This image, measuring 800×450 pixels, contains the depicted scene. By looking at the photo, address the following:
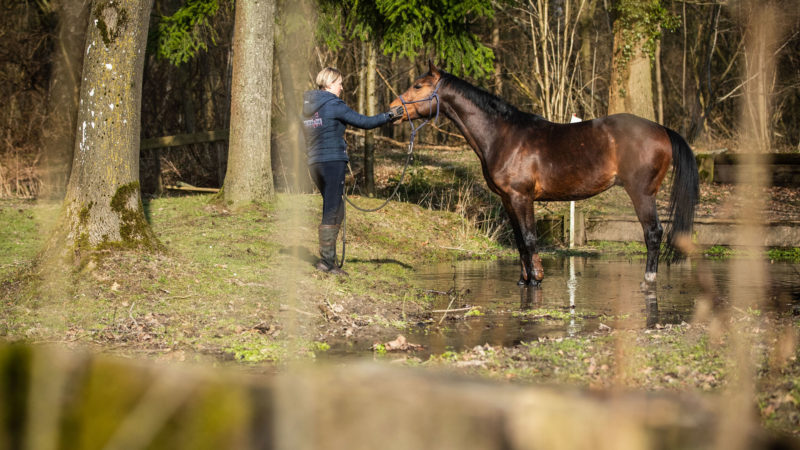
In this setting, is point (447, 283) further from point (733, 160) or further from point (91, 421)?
point (733, 160)

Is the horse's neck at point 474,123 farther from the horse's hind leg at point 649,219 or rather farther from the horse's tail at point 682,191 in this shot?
the horse's tail at point 682,191

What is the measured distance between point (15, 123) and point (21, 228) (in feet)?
25.4

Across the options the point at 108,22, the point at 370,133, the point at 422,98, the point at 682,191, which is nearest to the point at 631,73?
the point at 370,133

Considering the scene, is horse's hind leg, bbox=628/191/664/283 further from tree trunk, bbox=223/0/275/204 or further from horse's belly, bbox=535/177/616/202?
tree trunk, bbox=223/0/275/204

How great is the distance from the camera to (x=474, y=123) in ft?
32.8

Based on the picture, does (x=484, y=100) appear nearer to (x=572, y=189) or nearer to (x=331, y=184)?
(x=572, y=189)

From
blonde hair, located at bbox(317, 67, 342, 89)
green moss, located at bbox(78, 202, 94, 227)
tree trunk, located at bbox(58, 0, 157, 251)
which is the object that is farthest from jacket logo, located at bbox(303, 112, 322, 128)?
green moss, located at bbox(78, 202, 94, 227)

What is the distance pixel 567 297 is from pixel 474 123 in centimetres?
264

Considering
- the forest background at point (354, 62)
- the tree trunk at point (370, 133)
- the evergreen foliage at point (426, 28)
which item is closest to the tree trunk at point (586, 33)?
the forest background at point (354, 62)

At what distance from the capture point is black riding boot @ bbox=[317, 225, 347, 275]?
9148 millimetres

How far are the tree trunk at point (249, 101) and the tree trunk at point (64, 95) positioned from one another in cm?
737

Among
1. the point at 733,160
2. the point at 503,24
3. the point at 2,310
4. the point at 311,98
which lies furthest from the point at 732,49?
the point at 2,310

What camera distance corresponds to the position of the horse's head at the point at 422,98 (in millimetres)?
9828

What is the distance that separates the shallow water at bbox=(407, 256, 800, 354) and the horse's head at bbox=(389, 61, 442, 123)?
7.01ft
